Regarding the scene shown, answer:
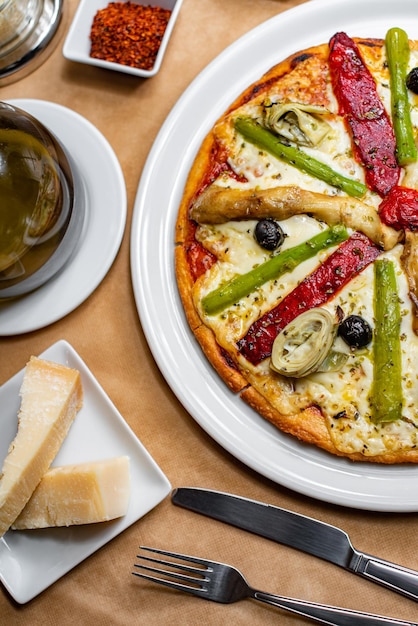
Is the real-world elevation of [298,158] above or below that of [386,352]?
above

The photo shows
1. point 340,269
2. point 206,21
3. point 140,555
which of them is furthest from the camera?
point 206,21

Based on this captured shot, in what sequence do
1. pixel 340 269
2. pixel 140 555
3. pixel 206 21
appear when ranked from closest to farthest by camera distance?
pixel 340 269 < pixel 140 555 < pixel 206 21

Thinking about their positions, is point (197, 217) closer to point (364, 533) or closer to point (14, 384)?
point (14, 384)

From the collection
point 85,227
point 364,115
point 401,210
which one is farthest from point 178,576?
point 364,115

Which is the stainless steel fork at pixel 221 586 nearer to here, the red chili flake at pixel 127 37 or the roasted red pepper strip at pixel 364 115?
the roasted red pepper strip at pixel 364 115

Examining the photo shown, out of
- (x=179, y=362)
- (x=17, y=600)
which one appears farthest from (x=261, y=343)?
(x=17, y=600)

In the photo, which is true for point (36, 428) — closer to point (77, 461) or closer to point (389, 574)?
point (77, 461)
